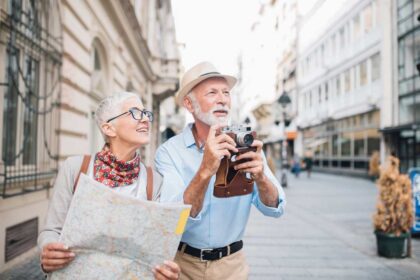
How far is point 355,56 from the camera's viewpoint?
2531 cm

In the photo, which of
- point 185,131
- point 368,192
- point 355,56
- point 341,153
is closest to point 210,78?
point 185,131

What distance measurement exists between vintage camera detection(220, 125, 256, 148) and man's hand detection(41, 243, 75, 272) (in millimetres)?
820

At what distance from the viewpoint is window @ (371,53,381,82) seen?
22.2 meters

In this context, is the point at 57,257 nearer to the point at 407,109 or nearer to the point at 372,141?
the point at 407,109

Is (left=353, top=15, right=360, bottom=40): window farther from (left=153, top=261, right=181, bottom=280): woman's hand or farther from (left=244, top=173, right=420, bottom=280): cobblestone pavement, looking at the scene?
(left=153, top=261, right=181, bottom=280): woman's hand

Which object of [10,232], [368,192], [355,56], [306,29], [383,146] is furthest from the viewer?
[306,29]

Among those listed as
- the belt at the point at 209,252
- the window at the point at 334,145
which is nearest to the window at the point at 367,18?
the window at the point at 334,145

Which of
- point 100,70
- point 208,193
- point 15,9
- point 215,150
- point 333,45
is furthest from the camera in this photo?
point 333,45

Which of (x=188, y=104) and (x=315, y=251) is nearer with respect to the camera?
(x=188, y=104)

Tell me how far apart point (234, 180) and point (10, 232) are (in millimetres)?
4091

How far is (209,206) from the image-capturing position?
7.13 ft

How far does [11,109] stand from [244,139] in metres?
4.28

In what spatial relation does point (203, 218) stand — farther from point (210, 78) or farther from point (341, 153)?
point (341, 153)

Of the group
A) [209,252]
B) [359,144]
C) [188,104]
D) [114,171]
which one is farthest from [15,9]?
[359,144]
